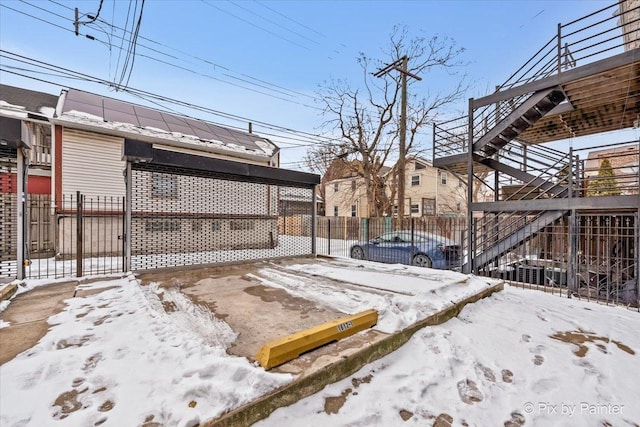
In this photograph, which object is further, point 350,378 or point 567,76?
point 567,76

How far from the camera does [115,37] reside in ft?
27.4

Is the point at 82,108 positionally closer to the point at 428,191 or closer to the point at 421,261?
the point at 421,261

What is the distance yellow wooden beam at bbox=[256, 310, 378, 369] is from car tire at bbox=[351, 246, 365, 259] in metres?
7.39

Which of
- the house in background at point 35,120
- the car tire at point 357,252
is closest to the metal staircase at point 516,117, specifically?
the car tire at point 357,252

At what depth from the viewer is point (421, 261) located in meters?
8.93

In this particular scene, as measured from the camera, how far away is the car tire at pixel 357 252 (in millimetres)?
10680

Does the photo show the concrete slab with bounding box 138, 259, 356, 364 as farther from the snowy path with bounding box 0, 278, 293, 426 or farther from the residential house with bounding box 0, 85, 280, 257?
the residential house with bounding box 0, 85, 280, 257

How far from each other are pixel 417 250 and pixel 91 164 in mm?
11115

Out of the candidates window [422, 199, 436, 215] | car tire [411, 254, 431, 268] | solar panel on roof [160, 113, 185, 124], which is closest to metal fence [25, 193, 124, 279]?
solar panel on roof [160, 113, 185, 124]

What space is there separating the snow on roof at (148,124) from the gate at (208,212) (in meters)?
1.68

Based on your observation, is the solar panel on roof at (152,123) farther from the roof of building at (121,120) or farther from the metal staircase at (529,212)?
the metal staircase at (529,212)

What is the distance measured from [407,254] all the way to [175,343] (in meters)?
7.89

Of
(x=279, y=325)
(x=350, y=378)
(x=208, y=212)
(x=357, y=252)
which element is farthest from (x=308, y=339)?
(x=357, y=252)

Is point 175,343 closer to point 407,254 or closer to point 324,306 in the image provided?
point 324,306
